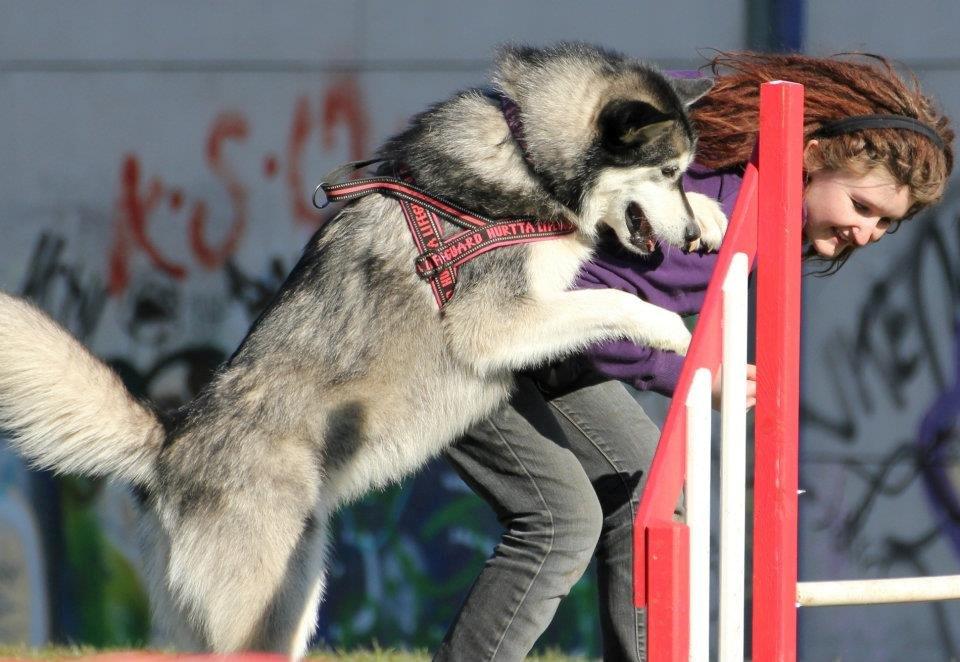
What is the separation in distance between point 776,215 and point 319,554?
128 centimetres

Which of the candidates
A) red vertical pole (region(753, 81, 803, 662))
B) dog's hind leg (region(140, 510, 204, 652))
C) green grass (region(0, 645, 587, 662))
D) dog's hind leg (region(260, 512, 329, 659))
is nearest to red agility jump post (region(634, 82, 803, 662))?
red vertical pole (region(753, 81, 803, 662))

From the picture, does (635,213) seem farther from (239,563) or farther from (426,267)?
(239,563)

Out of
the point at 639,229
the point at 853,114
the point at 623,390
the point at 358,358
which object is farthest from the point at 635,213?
the point at 358,358

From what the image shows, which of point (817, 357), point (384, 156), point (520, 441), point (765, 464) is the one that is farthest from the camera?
point (817, 357)

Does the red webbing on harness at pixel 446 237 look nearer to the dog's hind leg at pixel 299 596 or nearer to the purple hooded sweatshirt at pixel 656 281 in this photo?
the purple hooded sweatshirt at pixel 656 281

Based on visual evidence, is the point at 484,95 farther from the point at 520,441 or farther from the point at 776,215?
the point at 776,215

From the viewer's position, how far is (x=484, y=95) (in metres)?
2.94

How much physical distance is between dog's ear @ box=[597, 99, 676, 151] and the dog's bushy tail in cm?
123

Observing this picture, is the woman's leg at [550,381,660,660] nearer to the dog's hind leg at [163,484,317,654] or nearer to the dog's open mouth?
the dog's open mouth

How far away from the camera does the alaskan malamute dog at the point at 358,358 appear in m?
2.60

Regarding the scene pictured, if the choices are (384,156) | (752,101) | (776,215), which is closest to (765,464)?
(776,215)

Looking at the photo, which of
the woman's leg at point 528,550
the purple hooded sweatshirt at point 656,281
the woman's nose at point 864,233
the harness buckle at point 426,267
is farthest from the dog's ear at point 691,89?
the woman's leg at point 528,550

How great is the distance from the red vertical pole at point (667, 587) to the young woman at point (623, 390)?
0.83 metres

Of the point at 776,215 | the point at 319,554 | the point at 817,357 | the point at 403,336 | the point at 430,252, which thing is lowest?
the point at 817,357
